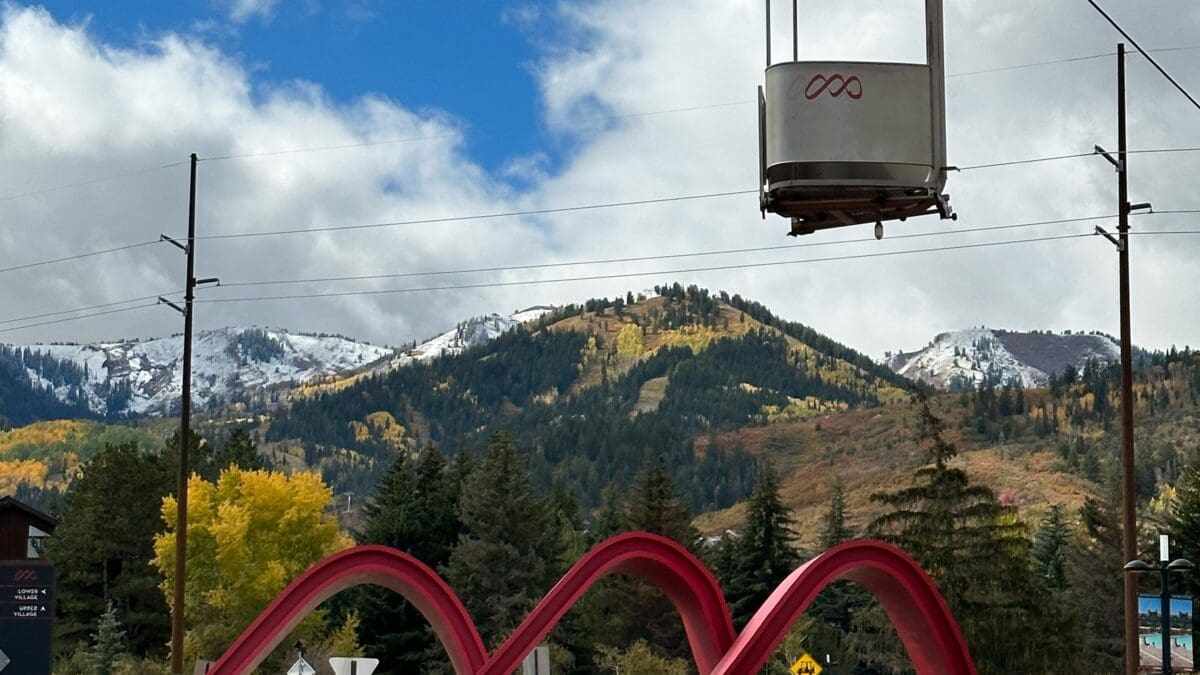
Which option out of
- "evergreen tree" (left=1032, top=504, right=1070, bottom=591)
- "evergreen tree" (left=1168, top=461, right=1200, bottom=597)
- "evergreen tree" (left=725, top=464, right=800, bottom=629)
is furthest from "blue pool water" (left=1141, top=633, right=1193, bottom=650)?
"evergreen tree" (left=1032, top=504, right=1070, bottom=591)

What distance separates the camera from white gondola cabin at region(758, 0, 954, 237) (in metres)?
15.8

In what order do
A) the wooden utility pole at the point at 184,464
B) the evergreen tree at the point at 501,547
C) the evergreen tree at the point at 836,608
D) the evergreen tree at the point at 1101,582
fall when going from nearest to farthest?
the wooden utility pole at the point at 184,464 < the evergreen tree at the point at 501,547 < the evergreen tree at the point at 1101,582 < the evergreen tree at the point at 836,608

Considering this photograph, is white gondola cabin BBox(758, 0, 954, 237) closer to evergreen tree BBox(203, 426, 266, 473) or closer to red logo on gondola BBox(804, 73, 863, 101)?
red logo on gondola BBox(804, 73, 863, 101)

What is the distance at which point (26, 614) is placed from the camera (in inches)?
1289

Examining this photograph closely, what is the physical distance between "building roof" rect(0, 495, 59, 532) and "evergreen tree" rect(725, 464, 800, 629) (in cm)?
3064

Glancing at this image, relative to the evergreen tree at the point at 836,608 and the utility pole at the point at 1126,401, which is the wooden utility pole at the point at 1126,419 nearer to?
the utility pole at the point at 1126,401

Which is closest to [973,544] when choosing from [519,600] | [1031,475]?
[519,600]

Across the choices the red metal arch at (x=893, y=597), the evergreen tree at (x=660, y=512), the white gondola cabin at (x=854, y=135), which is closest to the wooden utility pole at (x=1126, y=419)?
the red metal arch at (x=893, y=597)

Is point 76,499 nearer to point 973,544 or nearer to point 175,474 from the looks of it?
point 175,474

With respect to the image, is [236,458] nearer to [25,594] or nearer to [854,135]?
[25,594]

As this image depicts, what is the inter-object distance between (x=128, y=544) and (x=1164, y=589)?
6009 cm

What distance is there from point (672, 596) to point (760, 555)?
54032 millimetres

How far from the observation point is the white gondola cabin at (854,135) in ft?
51.9

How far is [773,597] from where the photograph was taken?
2452 cm
